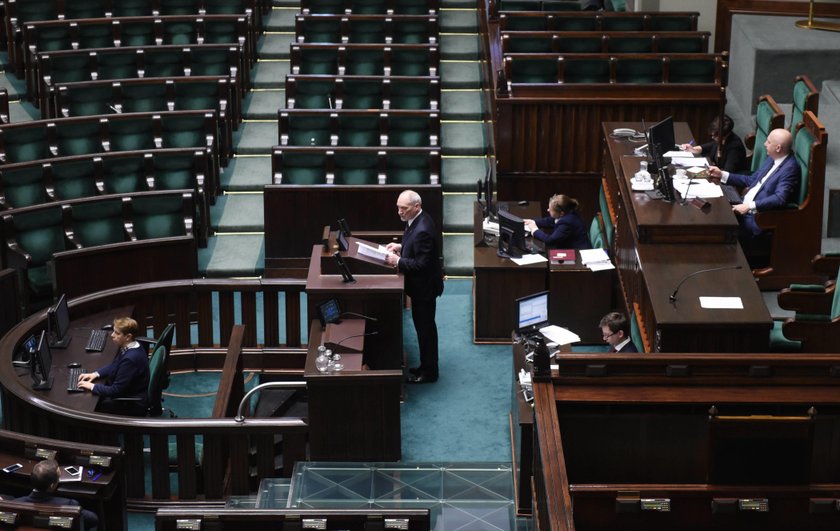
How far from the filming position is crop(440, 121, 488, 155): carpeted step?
8.38 meters

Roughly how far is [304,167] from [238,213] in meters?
0.69

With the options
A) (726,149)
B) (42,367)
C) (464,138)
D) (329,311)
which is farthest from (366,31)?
(42,367)

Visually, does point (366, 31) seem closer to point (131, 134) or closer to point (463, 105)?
point (463, 105)

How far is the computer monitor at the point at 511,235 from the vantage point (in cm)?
639

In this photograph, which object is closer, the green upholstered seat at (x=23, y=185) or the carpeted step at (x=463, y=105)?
the green upholstered seat at (x=23, y=185)

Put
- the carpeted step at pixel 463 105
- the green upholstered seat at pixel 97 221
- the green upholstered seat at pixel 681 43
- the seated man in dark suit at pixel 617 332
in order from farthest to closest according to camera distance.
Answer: the carpeted step at pixel 463 105 → the green upholstered seat at pixel 681 43 → the green upholstered seat at pixel 97 221 → the seated man in dark suit at pixel 617 332

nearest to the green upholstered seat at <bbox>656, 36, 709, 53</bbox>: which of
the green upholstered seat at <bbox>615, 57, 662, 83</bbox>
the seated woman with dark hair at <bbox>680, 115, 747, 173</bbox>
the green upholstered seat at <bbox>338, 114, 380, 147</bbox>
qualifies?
the green upholstered seat at <bbox>615, 57, 662, 83</bbox>

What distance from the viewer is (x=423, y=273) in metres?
5.98

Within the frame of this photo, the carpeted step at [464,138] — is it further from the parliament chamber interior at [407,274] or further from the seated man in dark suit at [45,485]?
the seated man in dark suit at [45,485]

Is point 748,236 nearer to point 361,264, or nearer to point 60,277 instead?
point 361,264

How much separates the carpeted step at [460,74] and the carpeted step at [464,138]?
515mm

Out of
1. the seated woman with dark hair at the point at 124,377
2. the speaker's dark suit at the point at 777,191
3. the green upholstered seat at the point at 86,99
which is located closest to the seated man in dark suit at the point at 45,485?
the seated woman with dark hair at the point at 124,377

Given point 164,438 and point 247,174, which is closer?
point 164,438

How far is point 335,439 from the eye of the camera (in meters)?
5.40
